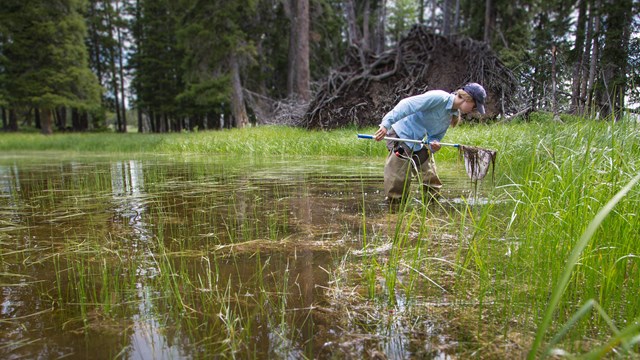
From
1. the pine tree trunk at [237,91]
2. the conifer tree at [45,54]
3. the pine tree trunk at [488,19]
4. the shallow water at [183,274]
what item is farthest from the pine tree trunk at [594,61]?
the conifer tree at [45,54]

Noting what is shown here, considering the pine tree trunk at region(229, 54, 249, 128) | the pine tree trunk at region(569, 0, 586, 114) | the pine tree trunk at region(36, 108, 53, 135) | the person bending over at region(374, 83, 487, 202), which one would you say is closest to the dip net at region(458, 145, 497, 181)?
the person bending over at region(374, 83, 487, 202)

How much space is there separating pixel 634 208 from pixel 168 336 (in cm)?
219

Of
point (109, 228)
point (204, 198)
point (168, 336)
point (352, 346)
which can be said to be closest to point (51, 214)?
point (109, 228)

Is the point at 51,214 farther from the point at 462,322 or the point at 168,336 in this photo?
the point at 462,322

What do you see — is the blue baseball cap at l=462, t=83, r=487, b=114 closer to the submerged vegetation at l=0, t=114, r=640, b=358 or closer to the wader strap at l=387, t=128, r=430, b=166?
the submerged vegetation at l=0, t=114, r=640, b=358

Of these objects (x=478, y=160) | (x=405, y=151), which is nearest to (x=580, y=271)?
(x=478, y=160)

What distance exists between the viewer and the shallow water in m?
1.54

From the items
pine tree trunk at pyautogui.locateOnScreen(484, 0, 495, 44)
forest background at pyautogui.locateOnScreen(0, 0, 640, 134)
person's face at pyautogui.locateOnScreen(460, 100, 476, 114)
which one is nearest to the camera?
person's face at pyautogui.locateOnScreen(460, 100, 476, 114)

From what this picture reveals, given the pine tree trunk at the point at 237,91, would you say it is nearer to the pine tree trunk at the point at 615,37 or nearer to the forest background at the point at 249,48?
the forest background at the point at 249,48

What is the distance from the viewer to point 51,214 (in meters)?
3.72

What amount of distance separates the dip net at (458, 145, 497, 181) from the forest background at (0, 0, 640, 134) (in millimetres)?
4732

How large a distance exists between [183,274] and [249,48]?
54.9 feet

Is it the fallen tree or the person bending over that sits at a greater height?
the fallen tree

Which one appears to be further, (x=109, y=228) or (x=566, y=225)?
(x=109, y=228)
